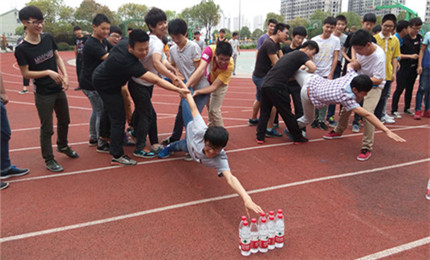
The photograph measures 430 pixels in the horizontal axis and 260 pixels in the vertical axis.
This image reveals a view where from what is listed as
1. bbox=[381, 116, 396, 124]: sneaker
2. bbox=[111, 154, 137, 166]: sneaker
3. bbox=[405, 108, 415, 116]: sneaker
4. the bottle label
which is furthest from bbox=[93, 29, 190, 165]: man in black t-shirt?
bbox=[405, 108, 415, 116]: sneaker

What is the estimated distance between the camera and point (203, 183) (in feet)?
12.3

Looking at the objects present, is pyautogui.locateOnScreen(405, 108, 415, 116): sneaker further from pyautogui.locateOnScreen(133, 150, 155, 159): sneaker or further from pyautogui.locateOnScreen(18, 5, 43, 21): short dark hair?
pyautogui.locateOnScreen(18, 5, 43, 21): short dark hair

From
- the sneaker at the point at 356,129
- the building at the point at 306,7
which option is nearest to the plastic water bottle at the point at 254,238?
the sneaker at the point at 356,129

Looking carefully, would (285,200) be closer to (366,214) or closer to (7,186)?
(366,214)

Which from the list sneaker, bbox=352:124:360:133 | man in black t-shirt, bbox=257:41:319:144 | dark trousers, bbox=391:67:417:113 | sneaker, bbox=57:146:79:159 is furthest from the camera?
dark trousers, bbox=391:67:417:113

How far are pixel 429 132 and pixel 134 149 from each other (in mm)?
5579

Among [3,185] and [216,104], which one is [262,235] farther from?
[3,185]

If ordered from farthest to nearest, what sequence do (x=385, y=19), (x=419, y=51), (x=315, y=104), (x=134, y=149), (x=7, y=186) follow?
(x=419, y=51)
(x=385, y=19)
(x=134, y=149)
(x=315, y=104)
(x=7, y=186)

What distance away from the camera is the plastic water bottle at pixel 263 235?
2465mm

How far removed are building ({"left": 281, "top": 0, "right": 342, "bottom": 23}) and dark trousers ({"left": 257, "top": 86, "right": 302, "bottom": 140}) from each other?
129m

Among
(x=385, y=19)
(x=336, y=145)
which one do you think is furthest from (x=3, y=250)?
(x=385, y=19)

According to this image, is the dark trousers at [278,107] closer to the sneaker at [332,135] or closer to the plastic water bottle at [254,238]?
the sneaker at [332,135]

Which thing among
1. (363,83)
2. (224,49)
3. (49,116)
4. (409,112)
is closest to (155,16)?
(224,49)

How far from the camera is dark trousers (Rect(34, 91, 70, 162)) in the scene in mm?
3812
